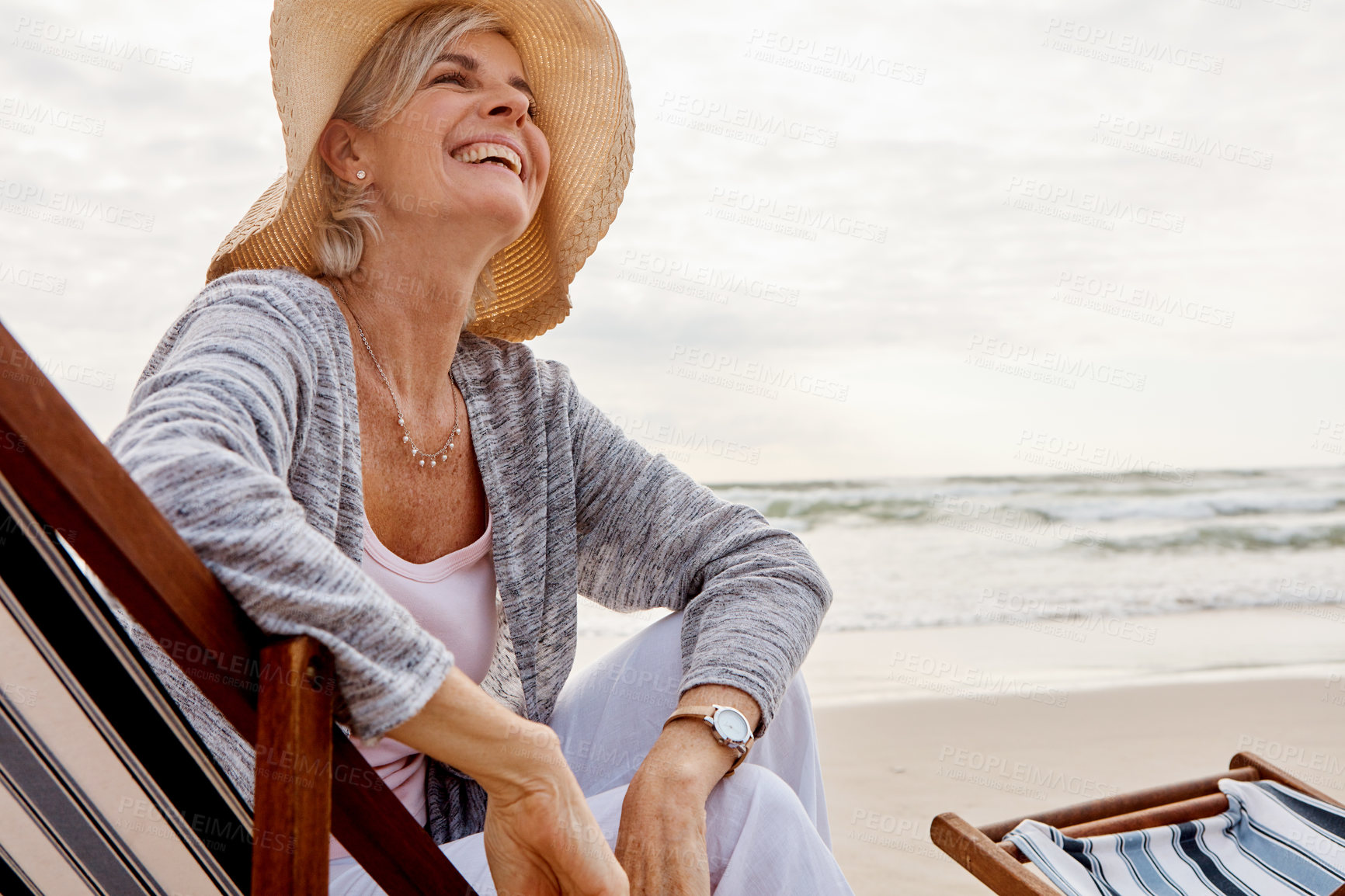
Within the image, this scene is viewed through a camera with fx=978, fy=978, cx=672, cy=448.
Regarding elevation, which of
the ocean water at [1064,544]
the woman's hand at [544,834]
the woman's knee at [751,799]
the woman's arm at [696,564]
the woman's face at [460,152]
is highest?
the ocean water at [1064,544]

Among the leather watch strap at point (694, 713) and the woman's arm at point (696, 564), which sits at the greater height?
the woman's arm at point (696, 564)

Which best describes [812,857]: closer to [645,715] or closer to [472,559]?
[645,715]

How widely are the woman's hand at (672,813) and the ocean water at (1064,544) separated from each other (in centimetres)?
563

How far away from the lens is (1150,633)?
6.64 meters

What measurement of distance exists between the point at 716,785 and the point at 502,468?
2.24 ft

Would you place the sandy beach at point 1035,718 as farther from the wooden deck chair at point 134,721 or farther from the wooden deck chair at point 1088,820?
the wooden deck chair at point 134,721

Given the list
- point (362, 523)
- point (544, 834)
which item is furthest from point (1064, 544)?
point (544, 834)

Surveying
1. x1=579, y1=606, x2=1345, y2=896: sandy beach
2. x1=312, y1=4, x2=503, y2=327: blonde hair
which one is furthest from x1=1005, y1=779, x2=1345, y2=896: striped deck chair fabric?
x1=312, y1=4, x2=503, y2=327: blonde hair

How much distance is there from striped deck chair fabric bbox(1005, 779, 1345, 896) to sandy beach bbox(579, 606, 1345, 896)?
1.17 metres

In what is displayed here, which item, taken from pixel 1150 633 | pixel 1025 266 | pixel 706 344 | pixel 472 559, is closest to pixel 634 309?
pixel 706 344

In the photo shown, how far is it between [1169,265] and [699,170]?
24.0 feet

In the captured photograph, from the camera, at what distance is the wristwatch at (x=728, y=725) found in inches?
57.1

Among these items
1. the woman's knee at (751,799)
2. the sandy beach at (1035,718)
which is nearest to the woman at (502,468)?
the woman's knee at (751,799)

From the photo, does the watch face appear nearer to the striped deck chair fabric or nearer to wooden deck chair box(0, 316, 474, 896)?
wooden deck chair box(0, 316, 474, 896)
